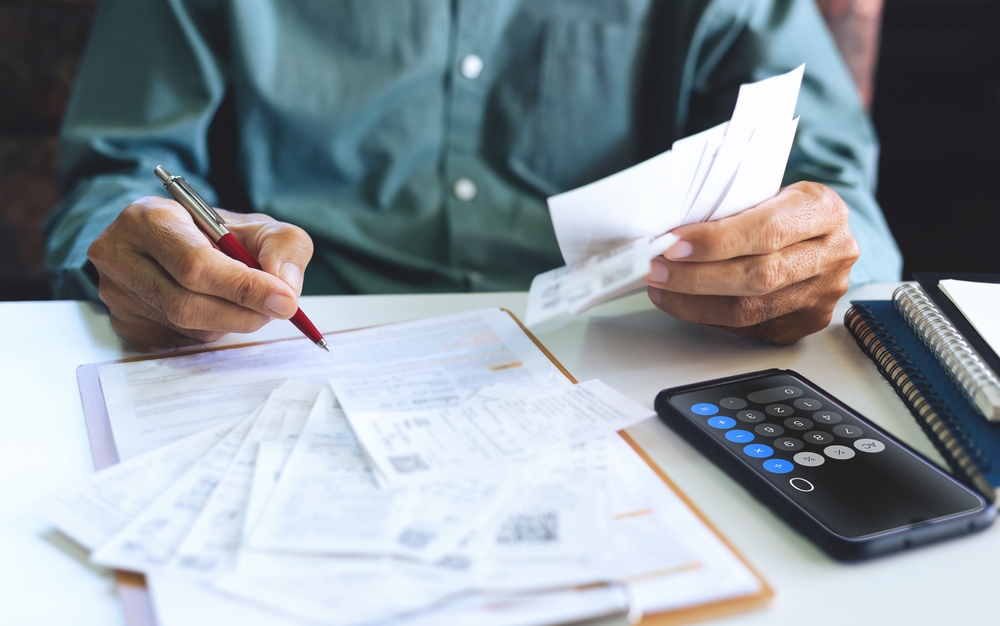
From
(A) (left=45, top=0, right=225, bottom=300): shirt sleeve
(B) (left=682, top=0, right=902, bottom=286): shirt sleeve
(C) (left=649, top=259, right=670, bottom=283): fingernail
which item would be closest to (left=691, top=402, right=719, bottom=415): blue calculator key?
(C) (left=649, top=259, right=670, bottom=283): fingernail

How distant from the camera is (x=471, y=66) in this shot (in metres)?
0.92

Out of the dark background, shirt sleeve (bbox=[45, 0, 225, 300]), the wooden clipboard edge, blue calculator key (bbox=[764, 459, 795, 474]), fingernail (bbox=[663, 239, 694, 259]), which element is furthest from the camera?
the dark background

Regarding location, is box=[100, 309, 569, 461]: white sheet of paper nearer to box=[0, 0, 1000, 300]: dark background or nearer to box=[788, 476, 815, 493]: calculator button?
box=[788, 476, 815, 493]: calculator button

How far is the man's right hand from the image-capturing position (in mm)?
519

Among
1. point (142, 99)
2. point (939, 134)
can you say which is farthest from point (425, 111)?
point (939, 134)

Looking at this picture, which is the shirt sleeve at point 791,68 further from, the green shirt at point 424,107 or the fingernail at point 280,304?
the fingernail at point 280,304

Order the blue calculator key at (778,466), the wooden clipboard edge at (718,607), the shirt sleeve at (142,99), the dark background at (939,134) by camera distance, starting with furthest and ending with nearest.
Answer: the dark background at (939,134) < the shirt sleeve at (142,99) < the blue calculator key at (778,466) < the wooden clipboard edge at (718,607)

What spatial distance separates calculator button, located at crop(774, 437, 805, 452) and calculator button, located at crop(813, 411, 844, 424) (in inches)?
1.3

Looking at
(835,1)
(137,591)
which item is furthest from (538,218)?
(835,1)

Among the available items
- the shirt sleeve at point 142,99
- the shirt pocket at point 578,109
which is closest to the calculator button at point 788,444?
the shirt pocket at point 578,109

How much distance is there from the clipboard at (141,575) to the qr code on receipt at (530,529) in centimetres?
6

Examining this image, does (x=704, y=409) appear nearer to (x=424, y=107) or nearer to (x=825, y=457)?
(x=825, y=457)

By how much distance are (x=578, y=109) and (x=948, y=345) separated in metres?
0.57

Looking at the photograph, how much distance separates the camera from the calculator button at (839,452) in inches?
16.3
